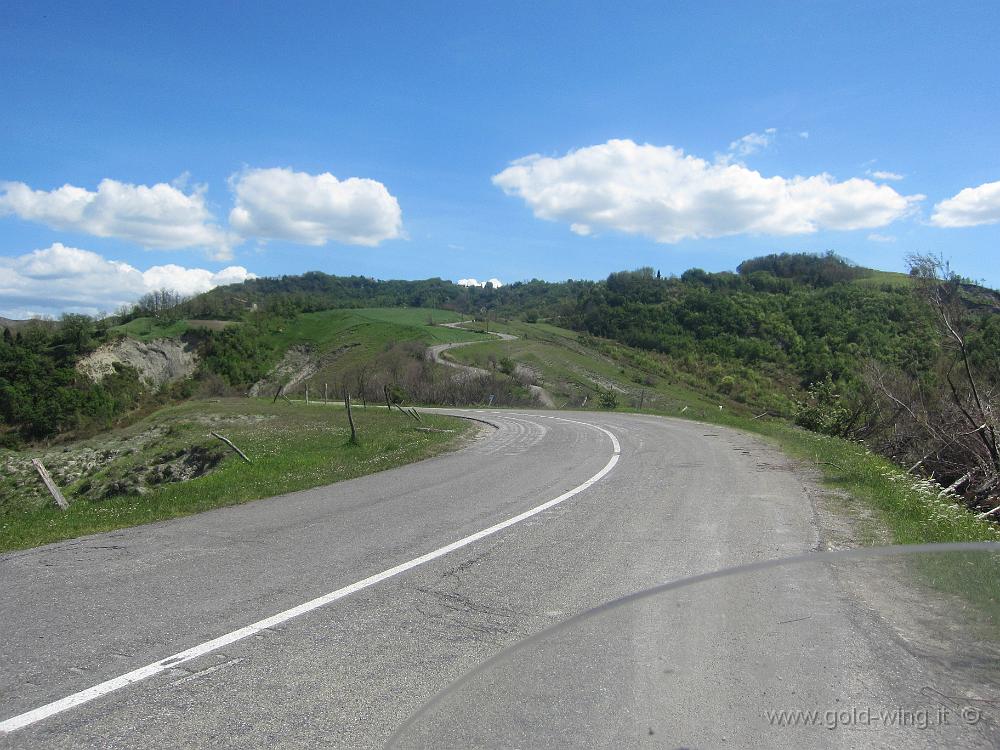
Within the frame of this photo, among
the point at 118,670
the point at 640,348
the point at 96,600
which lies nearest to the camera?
the point at 118,670

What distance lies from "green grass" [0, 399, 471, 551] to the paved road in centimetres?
102

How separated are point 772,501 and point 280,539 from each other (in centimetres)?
668

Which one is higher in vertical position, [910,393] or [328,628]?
[910,393]

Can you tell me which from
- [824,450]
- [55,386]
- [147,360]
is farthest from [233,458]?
[147,360]

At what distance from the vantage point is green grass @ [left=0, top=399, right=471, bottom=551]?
911 centimetres

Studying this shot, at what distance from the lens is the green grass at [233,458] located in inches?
359

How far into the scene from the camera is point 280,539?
719 centimetres

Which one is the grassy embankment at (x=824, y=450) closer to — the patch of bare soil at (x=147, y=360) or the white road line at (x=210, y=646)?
the white road line at (x=210, y=646)

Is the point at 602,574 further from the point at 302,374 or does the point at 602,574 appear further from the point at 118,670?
the point at 302,374

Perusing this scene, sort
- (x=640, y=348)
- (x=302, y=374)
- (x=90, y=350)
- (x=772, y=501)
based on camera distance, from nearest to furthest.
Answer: (x=772, y=501)
(x=90, y=350)
(x=302, y=374)
(x=640, y=348)

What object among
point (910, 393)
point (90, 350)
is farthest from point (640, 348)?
point (910, 393)

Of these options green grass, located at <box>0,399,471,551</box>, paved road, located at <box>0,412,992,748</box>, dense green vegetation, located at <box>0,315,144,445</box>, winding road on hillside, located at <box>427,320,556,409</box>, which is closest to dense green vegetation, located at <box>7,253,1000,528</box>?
dense green vegetation, located at <box>0,315,144,445</box>

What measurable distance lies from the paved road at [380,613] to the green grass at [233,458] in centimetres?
102

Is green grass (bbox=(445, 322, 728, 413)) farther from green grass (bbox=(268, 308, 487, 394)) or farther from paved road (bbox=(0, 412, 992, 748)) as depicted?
paved road (bbox=(0, 412, 992, 748))
